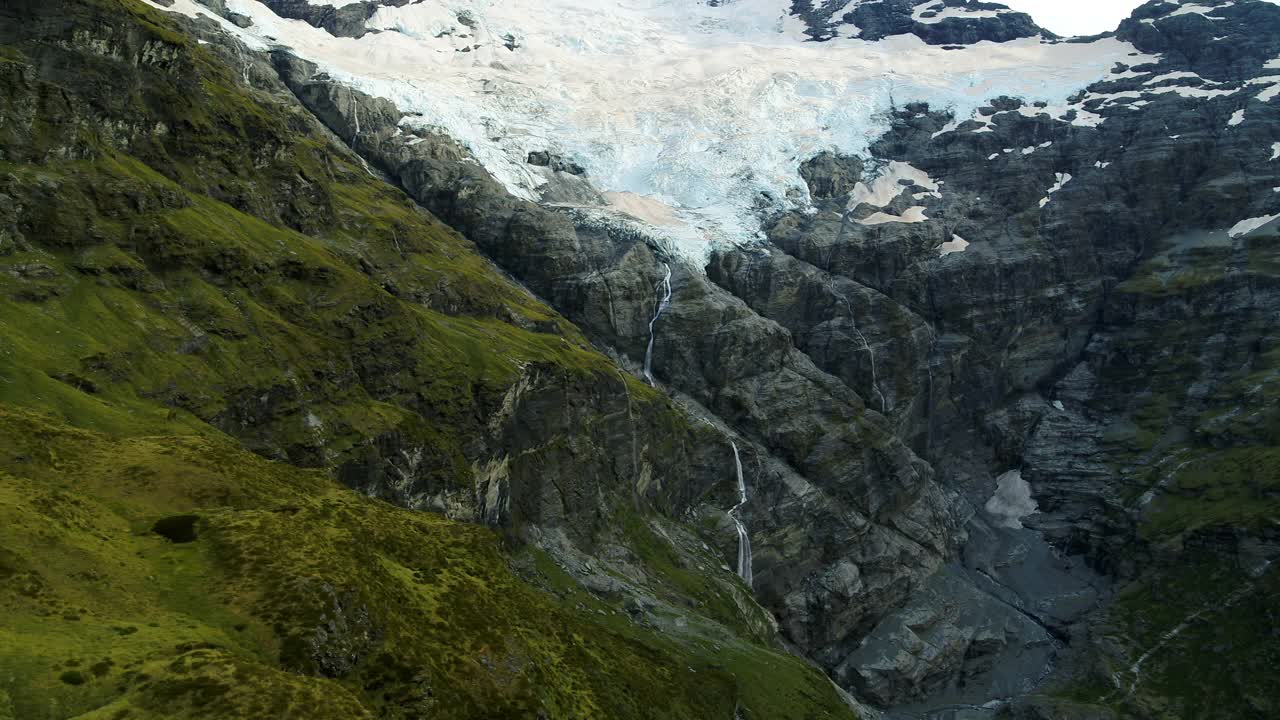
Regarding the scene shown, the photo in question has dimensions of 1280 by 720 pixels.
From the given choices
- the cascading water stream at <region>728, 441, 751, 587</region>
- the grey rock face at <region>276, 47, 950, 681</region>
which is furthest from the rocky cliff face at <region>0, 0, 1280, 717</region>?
the cascading water stream at <region>728, 441, 751, 587</region>

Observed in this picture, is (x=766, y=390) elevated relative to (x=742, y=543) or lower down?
elevated

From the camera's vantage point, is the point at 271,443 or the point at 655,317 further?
the point at 655,317

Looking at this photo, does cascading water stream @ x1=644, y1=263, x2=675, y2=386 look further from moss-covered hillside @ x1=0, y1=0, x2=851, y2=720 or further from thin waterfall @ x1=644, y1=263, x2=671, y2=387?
moss-covered hillside @ x1=0, y1=0, x2=851, y2=720

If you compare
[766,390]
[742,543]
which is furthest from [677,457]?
[766,390]

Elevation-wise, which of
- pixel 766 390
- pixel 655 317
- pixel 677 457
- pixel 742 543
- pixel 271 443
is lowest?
pixel 742 543

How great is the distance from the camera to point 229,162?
109625 millimetres

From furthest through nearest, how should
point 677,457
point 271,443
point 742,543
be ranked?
point 677,457
point 742,543
point 271,443

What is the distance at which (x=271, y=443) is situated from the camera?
75000 millimetres

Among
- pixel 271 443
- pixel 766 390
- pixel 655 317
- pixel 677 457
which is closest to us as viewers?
pixel 271 443

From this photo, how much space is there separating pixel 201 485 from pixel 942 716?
5334 inches

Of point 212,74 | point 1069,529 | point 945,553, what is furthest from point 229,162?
point 1069,529

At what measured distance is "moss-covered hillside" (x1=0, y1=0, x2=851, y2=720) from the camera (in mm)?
30906

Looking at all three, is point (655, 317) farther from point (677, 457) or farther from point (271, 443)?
point (271, 443)

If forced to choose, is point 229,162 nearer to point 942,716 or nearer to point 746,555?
point 746,555
